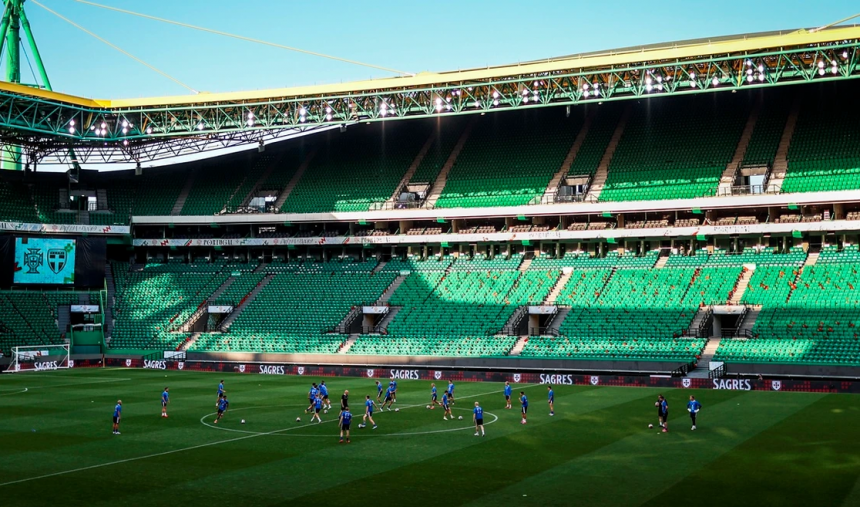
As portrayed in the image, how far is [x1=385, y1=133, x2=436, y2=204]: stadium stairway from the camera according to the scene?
72.2 meters

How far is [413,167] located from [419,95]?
1461cm

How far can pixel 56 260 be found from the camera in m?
68.6

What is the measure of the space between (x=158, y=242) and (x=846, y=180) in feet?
182

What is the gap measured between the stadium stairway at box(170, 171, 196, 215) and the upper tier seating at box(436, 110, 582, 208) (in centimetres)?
2432

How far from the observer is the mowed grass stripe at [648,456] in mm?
21547

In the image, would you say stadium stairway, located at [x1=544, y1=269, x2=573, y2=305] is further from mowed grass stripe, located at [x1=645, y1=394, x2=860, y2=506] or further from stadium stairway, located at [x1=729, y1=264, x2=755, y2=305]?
mowed grass stripe, located at [x1=645, y1=394, x2=860, y2=506]

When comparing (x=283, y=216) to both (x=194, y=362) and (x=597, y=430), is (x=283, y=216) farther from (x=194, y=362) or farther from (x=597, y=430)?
(x=597, y=430)

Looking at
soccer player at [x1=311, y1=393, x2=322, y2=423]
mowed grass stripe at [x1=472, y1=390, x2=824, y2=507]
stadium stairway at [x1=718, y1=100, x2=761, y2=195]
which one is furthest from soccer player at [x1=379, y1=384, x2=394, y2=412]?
stadium stairway at [x1=718, y1=100, x2=761, y2=195]

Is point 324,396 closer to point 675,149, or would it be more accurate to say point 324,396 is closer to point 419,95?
point 419,95

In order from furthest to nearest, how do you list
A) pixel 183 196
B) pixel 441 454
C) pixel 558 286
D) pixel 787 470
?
1. pixel 183 196
2. pixel 558 286
3. pixel 441 454
4. pixel 787 470

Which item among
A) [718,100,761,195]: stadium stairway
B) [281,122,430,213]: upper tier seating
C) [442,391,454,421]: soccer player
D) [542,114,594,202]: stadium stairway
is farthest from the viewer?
[281,122,430,213]: upper tier seating

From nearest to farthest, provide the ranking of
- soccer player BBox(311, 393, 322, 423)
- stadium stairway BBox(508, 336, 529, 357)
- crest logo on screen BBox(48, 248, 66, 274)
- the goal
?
soccer player BBox(311, 393, 322, 423) < stadium stairway BBox(508, 336, 529, 357) < the goal < crest logo on screen BBox(48, 248, 66, 274)

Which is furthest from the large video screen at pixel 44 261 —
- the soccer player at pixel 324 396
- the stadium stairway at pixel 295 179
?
the soccer player at pixel 324 396

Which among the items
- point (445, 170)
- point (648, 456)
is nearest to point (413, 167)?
point (445, 170)
